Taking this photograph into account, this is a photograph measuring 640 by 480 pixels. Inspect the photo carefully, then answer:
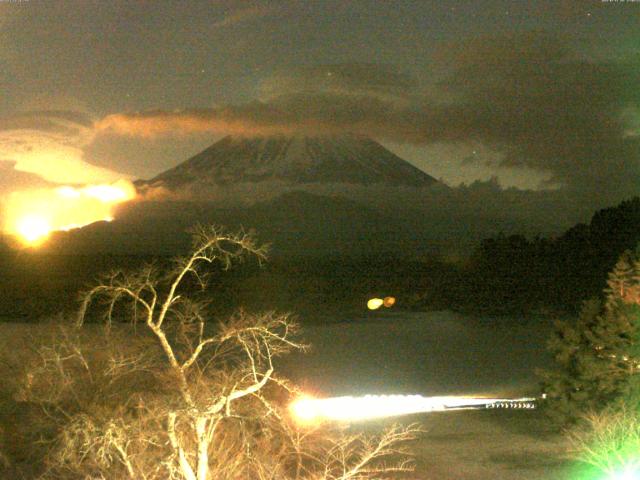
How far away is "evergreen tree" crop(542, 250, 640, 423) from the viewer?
17031 millimetres

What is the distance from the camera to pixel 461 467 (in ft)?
51.0

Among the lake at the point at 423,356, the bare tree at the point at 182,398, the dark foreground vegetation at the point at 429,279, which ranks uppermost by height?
the dark foreground vegetation at the point at 429,279

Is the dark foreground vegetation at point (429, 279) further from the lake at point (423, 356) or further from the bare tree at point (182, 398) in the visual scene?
the bare tree at point (182, 398)

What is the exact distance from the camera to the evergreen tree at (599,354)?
1703cm

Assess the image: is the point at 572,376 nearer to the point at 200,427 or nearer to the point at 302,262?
the point at 200,427

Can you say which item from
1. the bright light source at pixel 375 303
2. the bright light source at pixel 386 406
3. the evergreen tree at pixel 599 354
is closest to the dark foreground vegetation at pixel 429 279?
the bright light source at pixel 375 303

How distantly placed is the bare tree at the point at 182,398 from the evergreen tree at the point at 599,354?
528cm

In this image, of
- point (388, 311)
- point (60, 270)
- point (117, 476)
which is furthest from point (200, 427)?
point (388, 311)

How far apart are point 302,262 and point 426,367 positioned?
5718 centimetres

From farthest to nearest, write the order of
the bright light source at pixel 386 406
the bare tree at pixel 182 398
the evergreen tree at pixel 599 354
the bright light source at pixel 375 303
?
the bright light source at pixel 375 303 → the bright light source at pixel 386 406 → the evergreen tree at pixel 599 354 → the bare tree at pixel 182 398

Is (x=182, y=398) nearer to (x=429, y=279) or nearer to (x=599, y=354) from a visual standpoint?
(x=599, y=354)

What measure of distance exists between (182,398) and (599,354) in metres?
13.0

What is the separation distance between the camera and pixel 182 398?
26.1ft

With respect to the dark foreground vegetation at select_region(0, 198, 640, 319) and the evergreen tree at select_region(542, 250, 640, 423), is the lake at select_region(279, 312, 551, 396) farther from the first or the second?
the evergreen tree at select_region(542, 250, 640, 423)
